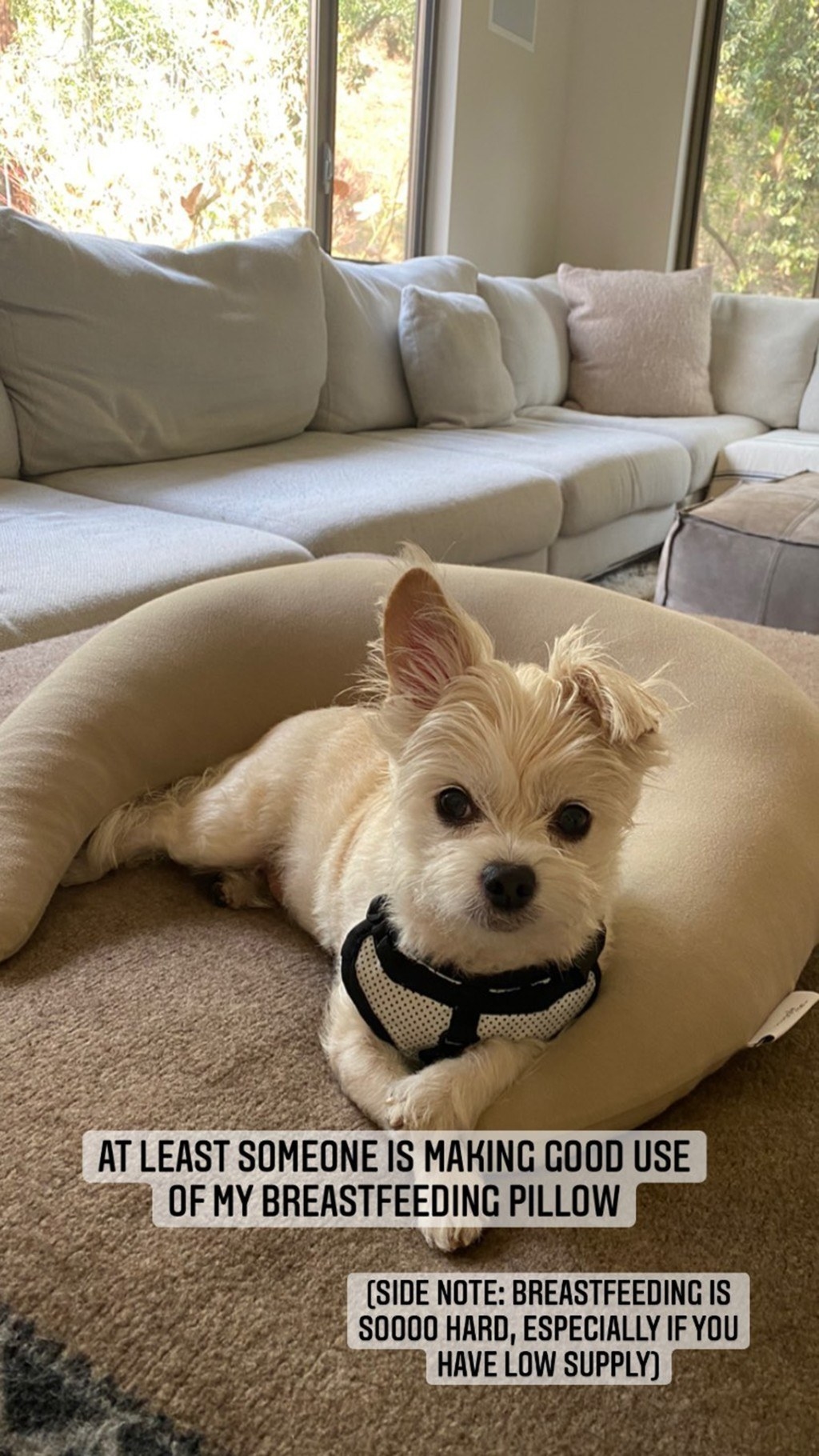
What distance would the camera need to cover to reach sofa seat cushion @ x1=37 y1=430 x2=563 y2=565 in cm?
275

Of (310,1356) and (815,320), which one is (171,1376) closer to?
(310,1356)

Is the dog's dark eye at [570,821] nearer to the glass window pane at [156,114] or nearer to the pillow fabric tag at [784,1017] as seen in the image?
the pillow fabric tag at [784,1017]

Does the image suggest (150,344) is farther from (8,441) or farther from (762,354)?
(762,354)

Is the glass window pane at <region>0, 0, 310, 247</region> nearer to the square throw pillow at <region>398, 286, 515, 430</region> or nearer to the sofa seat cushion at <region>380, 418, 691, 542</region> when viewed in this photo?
the square throw pillow at <region>398, 286, 515, 430</region>

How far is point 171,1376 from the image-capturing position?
0.81 m

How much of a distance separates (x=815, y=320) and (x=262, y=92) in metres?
2.82

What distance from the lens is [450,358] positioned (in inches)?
165

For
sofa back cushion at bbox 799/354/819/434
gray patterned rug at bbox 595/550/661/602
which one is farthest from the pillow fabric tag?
sofa back cushion at bbox 799/354/819/434

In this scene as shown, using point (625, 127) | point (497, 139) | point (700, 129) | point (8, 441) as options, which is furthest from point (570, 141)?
point (8, 441)

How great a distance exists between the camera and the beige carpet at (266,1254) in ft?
2.62

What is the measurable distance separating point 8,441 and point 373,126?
10.6 feet

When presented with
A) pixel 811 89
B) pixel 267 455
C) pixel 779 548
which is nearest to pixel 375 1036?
pixel 779 548

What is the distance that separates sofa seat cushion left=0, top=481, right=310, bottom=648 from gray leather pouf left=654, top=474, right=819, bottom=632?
4.11ft

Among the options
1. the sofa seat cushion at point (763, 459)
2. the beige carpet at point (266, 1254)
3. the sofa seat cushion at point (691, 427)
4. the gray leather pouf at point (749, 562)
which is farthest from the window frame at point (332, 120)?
the beige carpet at point (266, 1254)
